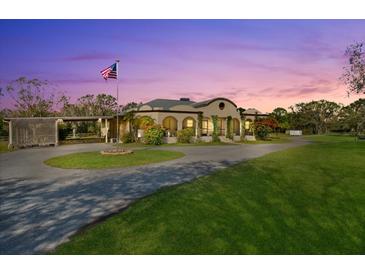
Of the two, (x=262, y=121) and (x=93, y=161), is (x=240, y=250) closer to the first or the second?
(x=93, y=161)

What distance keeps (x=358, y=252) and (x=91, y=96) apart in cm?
5621

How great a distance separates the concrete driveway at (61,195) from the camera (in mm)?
5152

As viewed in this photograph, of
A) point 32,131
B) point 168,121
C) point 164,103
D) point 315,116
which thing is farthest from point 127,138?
point 315,116

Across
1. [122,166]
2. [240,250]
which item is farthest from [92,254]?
[122,166]

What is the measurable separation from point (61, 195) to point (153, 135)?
57.8 feet

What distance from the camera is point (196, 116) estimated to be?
31.9 meters

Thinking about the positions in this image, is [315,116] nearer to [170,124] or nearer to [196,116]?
[196,116]

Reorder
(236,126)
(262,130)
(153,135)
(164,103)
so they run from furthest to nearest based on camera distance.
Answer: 1. (236,126)
2. (262,130)
3. (164,103)
4. (153,135)

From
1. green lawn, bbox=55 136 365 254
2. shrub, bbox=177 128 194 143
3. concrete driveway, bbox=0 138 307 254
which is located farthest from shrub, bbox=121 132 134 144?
green lawn, bbox=55 136 365 254

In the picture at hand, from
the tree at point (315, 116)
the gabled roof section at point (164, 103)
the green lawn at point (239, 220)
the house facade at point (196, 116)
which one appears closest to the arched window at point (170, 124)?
the house facade at point (196, 116)

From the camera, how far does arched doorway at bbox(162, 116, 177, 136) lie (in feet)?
97.9

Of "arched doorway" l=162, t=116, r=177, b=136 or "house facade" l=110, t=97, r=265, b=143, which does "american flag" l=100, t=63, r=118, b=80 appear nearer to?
"house facade" l=110, t=97, r=265, b=143

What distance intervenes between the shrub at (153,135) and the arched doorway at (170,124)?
12.9ft

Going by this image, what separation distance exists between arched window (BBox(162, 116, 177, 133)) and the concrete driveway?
1719 centimetres
